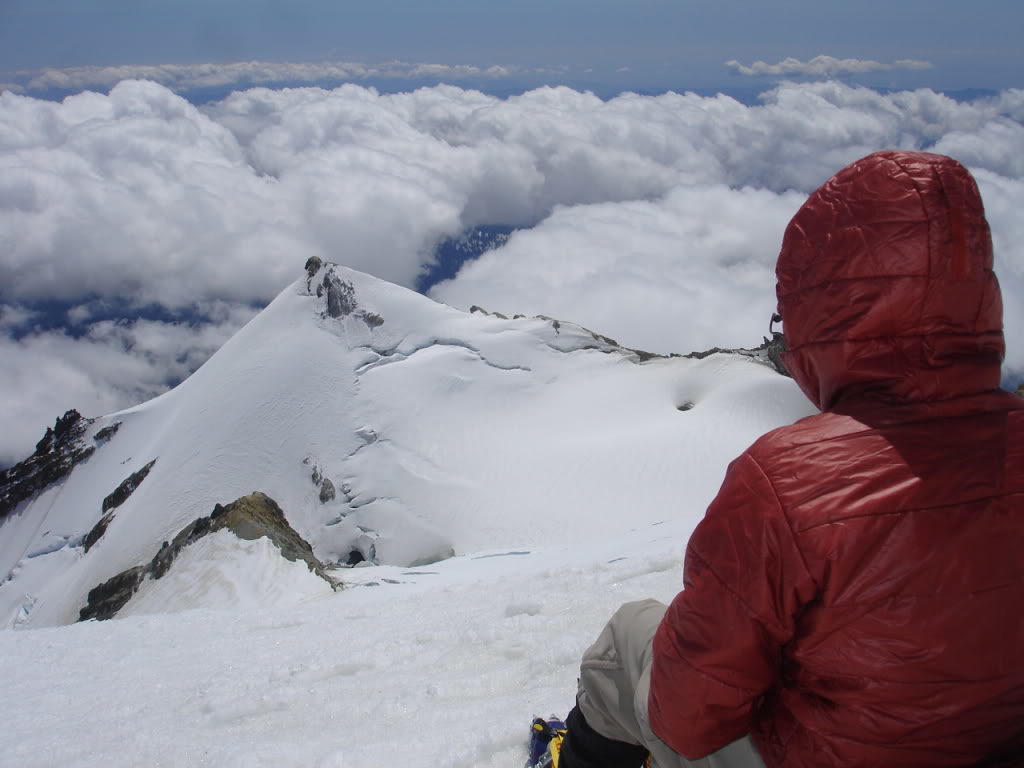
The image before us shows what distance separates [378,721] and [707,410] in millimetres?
36375

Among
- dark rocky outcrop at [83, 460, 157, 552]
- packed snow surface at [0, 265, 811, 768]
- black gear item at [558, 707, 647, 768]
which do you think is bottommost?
dark rocky outcrop at [83, 460, 157, 552]

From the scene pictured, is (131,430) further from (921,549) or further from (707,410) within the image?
(921,549)

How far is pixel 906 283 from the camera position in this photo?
2.36 meters

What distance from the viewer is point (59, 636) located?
10.3 metres

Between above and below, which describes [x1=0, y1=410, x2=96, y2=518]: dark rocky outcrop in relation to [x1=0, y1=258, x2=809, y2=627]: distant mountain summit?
below

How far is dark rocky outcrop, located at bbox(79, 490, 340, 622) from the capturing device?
61.8 ft

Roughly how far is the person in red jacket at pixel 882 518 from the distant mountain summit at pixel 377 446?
19.2 m

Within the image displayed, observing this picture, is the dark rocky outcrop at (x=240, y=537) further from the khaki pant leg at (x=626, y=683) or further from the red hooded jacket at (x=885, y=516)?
the red hooded jacket at (x=885, y=516)

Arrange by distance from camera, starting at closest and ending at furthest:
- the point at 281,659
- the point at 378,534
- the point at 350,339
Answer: the point at 281,659 < the point at 378,534 < the point at 350,339

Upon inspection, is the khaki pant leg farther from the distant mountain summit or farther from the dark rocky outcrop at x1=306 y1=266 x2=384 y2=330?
the dark rocky outcrop at x1=306 y1=266 x2=384 y2=330

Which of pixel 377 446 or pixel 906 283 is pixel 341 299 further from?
pixel 906 283

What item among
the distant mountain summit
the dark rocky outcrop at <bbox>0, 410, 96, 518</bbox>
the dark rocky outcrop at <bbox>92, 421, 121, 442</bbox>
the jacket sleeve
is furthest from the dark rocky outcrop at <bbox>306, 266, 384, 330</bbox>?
the jacket sleeve

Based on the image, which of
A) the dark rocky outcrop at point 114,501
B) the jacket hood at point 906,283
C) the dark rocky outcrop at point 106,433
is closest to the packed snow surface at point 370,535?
the dark rocky outcrop at point 114,501

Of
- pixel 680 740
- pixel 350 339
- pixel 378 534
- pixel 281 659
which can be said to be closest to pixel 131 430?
pixel 350 339
